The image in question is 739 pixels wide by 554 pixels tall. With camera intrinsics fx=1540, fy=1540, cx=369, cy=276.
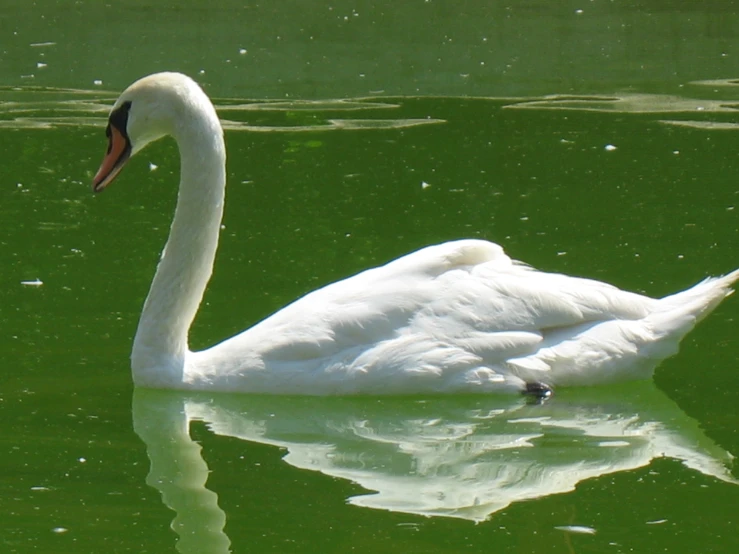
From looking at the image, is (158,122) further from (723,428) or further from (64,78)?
(64,78)

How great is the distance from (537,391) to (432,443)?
65 cm

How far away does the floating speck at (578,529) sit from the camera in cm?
467

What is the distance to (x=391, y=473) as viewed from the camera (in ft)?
17.3

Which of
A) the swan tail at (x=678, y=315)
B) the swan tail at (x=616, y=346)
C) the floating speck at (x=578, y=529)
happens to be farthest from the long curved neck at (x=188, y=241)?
the floating speck at (x=578, y=529)

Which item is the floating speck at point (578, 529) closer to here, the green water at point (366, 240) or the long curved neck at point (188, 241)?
the green water at point (366, 240)

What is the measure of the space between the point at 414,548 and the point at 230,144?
21.9 ft

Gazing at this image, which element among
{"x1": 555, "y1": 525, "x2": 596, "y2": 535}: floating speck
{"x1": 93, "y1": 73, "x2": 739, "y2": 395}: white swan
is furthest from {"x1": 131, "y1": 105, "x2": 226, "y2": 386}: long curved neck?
{"x1": 555, "y1": 525, "x2": 596, "y2": 535}: floating speck

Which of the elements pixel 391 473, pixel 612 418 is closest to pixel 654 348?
pixel 612 418

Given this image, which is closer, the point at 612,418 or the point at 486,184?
the point at 612,418

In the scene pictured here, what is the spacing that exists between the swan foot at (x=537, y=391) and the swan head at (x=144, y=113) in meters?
1.79

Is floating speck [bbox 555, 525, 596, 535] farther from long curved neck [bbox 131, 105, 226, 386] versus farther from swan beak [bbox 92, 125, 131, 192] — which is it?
swan beak [bbox 92, 125, 131, 192]

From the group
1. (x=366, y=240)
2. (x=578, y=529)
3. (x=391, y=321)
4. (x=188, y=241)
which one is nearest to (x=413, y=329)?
(x=391, y=321)

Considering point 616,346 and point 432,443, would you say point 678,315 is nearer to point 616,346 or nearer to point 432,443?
point 616,346

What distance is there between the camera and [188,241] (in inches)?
253
